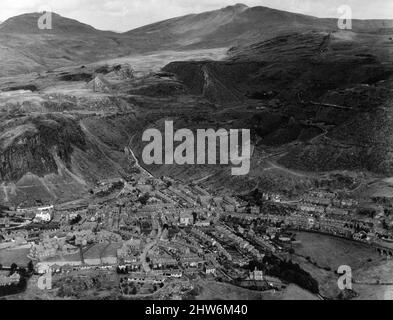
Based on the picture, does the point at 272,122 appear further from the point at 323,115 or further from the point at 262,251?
the point at 262,251

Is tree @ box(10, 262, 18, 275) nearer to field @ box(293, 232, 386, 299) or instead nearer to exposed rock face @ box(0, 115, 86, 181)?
field @ box(293, 232, 386, 299)

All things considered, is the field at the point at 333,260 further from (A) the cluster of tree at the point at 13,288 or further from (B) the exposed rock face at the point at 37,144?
(B) the exposed rock face at the point at 37,144

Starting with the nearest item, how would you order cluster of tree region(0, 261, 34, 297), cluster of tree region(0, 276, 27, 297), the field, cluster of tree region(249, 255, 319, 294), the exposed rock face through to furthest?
cluster of tree region(0, 276, 27, 297) → cluster of tree region(0, 261, 34, 297) → cluster of tree region(249, 255, 319, 294) → the field → the exposed rock face

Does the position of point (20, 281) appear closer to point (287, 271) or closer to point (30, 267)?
point (30, 267)

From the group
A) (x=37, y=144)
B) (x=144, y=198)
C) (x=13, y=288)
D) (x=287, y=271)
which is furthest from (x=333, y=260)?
(x=37, y=144)

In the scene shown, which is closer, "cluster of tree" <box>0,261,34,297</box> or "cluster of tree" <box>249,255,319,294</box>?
"cluster of tree" <box>0,261,34,297</box>

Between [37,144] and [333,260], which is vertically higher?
[37,144]

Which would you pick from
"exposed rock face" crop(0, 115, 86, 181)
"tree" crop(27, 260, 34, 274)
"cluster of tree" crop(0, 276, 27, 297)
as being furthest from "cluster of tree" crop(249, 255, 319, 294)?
"exposed rock face" crop(0, 115, 86, 181)

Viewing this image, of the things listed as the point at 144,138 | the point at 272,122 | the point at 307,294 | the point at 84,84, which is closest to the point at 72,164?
the point at 144,138
